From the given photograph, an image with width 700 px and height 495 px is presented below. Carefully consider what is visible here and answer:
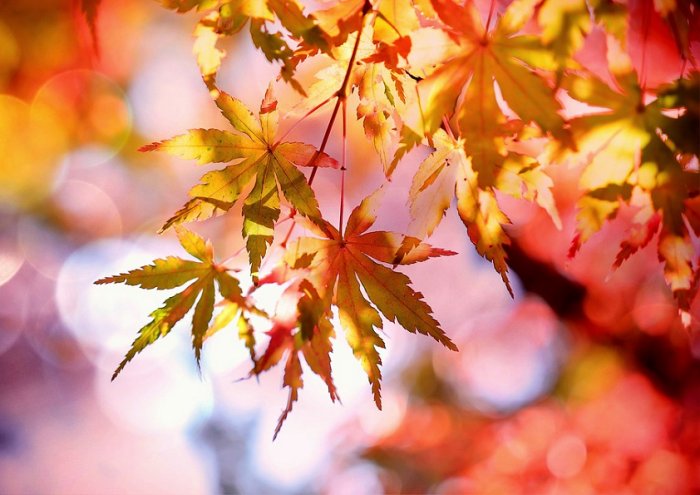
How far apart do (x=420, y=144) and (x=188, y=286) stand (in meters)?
0.48

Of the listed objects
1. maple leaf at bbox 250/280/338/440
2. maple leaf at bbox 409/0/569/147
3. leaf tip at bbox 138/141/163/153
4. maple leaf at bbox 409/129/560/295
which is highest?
Result: maple leaf at bbox 409/0/569/147

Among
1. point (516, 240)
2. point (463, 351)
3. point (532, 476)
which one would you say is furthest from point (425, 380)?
point (516, 240)

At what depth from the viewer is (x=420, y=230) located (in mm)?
828

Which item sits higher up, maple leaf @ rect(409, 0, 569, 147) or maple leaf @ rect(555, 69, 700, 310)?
maple leaf @ rect(409, 0, 569, 147)

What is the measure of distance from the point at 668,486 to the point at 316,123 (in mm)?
4470

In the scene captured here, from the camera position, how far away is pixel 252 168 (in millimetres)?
865

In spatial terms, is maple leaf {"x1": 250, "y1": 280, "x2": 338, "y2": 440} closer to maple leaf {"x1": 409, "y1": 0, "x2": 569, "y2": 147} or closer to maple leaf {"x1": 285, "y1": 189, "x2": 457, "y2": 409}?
maple leaf {"x1": 285, "y1": 189, "x2": 457, "y2": 409}

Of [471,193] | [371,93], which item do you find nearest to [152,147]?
[371,93]

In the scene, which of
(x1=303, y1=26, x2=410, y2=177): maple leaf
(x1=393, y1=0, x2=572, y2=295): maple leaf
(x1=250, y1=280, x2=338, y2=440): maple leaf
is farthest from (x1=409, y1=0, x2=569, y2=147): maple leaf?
(x1=250, y1=280, x2=338, y2=440): maple leaf

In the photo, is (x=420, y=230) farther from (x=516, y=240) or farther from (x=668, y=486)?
(x=668, y=486)

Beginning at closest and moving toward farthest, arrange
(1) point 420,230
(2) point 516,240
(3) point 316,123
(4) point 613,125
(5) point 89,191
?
(4) point 613,125
(1) point 420,230
(2) point 516,240
(3) point 316,123
(5) point 89,191

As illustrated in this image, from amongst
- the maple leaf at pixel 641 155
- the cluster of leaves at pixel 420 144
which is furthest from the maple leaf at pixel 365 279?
the maple leaf at pixel 641 155

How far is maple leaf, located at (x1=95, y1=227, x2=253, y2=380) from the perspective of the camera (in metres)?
0.82

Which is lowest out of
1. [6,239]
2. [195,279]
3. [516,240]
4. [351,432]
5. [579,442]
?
[351,432]
